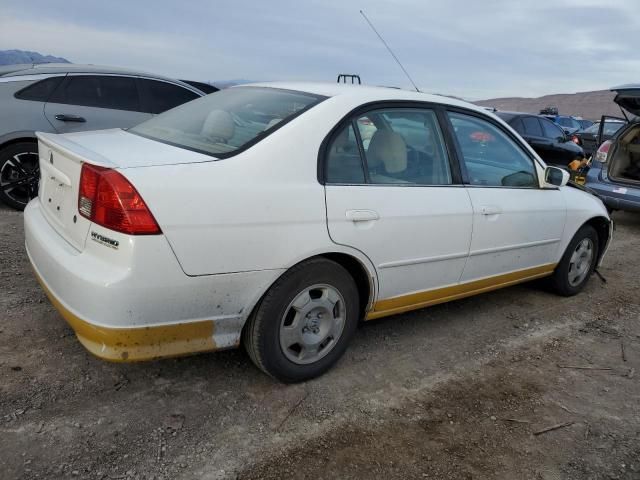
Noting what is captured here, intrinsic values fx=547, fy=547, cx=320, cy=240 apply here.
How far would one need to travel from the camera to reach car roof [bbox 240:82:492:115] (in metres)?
3.05

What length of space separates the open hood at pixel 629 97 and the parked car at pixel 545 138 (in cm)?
353

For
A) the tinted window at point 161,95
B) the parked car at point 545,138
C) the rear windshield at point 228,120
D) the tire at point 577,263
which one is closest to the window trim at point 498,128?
the tire at point 577,263

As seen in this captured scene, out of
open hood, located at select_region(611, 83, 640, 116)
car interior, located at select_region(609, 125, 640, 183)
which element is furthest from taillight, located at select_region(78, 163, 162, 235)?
car interior, located at select_region(609, 125, 640, 183)

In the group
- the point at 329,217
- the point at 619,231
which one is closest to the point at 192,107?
the point at 329,217

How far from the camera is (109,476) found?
2.14 m

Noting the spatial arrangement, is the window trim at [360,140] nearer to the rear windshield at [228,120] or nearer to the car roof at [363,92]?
the car roof at [363,92]

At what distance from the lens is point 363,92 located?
3107mm

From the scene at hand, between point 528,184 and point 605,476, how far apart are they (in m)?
2.11

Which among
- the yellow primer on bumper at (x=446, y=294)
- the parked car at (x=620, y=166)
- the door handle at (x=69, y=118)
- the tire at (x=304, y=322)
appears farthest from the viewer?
the parked car at (x=620, y=166)

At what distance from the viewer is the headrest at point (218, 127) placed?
9.29 feet

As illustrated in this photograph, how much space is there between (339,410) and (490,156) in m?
2.05

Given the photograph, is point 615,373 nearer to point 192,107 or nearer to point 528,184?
point 528,184

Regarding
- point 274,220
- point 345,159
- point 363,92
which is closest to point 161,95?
point 363,92

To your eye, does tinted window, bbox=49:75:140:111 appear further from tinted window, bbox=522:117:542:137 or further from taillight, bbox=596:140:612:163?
tinted window, bbox=522:117:542:137
